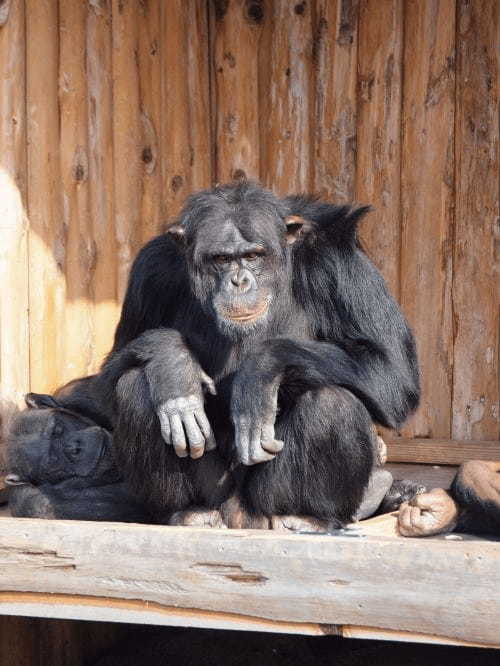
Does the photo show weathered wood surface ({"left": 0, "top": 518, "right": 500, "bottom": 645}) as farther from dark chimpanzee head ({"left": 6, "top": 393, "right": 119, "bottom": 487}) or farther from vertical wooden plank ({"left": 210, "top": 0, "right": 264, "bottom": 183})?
vertical wooden plank ({"left": 210, "top": 0, "right": 264, "bottom": 183})

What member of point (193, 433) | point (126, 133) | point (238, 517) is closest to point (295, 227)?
point (193, 433)

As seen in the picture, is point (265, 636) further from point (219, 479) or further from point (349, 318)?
point (349, 318)

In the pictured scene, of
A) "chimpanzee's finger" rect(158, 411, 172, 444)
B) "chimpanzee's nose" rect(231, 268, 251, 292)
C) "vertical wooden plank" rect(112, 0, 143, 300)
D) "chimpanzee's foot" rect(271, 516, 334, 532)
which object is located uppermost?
"vertical wooden plank" rect(112, 0, 143, 300)

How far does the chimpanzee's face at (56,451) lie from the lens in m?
5.33

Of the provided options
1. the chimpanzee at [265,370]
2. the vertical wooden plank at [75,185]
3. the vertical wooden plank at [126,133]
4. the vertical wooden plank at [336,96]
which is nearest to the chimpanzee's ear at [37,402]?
the vertical wooden plank at [75,185]

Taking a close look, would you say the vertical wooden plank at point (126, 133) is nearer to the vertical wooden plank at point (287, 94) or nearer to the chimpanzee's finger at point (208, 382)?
the vertical wooden plank at point (287, 94)

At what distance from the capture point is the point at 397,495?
17.4ft

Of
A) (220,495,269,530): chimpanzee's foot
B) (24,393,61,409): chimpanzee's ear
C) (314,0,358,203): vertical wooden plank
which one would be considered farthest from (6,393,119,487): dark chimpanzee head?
(314,0,358,203): vertical wooden plank

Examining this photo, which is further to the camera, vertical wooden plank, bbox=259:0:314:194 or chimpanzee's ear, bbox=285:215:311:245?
vertical wooden plank, bbox=259:0:314:194

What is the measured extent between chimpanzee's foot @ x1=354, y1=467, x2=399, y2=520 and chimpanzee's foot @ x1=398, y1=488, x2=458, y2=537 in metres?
0.40

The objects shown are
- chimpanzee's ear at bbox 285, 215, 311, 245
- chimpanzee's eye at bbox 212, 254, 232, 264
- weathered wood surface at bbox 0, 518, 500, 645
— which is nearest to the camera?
weathered wood surface at bbox 0, 518, 500, 645

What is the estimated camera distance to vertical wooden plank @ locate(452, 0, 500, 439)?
6352mm

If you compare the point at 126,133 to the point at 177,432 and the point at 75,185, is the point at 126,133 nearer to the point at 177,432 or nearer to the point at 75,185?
the point at 75,185

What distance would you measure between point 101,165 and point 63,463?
5.70 feet
